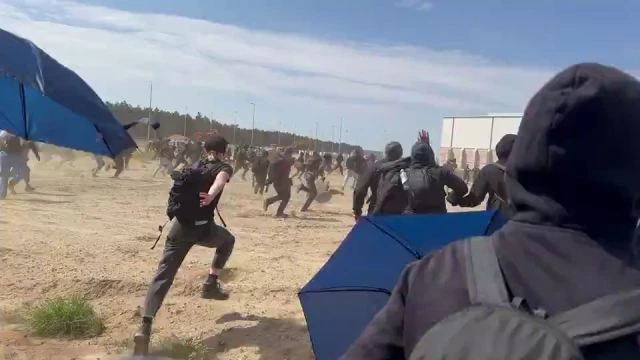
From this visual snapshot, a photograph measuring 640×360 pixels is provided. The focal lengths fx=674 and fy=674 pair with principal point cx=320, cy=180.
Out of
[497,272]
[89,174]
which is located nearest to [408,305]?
[497,272]

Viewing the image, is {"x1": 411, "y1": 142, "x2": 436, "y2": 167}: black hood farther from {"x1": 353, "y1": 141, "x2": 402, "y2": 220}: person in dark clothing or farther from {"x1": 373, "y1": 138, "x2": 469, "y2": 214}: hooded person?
{"x1": 353, "y1": 141, "x2": 402, "y2": 220}: person in dark clothing

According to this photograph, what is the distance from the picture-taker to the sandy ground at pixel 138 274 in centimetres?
559

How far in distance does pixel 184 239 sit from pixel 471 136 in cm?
5603

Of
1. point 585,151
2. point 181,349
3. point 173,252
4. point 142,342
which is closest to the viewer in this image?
point 585,151

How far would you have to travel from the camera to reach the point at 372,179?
23.7ft

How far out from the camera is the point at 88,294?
6824 mm

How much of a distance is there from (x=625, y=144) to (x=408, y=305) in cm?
50

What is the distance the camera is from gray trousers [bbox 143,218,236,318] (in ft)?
17.7

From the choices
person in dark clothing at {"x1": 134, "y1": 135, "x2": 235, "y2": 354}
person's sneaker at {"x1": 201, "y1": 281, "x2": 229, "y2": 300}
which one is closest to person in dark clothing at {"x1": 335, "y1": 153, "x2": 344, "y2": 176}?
person's sneaker at {"x1": 201, "y1": 281, "x2": 229, "y2": 300}

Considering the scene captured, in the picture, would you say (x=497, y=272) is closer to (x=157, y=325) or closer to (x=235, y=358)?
(x=235, y=358)

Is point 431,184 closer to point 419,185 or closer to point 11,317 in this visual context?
point 419,185

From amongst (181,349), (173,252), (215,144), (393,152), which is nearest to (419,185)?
(393,152)

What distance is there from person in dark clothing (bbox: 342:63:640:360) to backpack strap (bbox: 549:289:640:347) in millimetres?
27

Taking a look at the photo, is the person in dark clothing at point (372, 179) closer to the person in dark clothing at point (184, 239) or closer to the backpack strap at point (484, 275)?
the person in dark clothing at point (184, 239)
